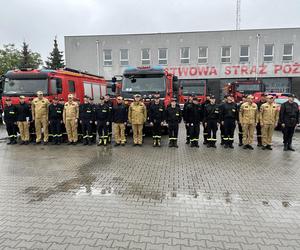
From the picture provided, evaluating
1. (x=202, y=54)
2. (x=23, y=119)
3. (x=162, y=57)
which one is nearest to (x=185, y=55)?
(x=202, y=54)

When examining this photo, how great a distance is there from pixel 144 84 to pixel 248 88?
11.6 metres

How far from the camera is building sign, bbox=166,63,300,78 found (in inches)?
966

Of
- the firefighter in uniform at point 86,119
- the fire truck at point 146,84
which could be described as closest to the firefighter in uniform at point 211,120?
the fire truck at point 146,84

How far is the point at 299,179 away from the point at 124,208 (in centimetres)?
387

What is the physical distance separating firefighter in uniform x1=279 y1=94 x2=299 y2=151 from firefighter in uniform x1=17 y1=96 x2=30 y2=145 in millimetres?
8782

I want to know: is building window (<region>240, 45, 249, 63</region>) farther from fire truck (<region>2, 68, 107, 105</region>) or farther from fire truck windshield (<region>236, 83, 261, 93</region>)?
fire truck (<region>2, 68, 107, 105</region>)

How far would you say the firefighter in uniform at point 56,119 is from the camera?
9.66 meters

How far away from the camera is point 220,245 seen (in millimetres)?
3295

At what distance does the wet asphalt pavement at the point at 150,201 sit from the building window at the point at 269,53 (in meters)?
19.2

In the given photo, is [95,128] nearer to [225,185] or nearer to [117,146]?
[117,146]

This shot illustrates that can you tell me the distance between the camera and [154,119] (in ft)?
31.1

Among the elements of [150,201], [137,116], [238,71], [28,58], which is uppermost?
[28,58]

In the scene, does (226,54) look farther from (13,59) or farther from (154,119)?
(13,59)

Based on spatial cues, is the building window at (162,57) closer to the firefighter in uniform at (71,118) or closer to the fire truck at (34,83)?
the fire truck at (34,83)
